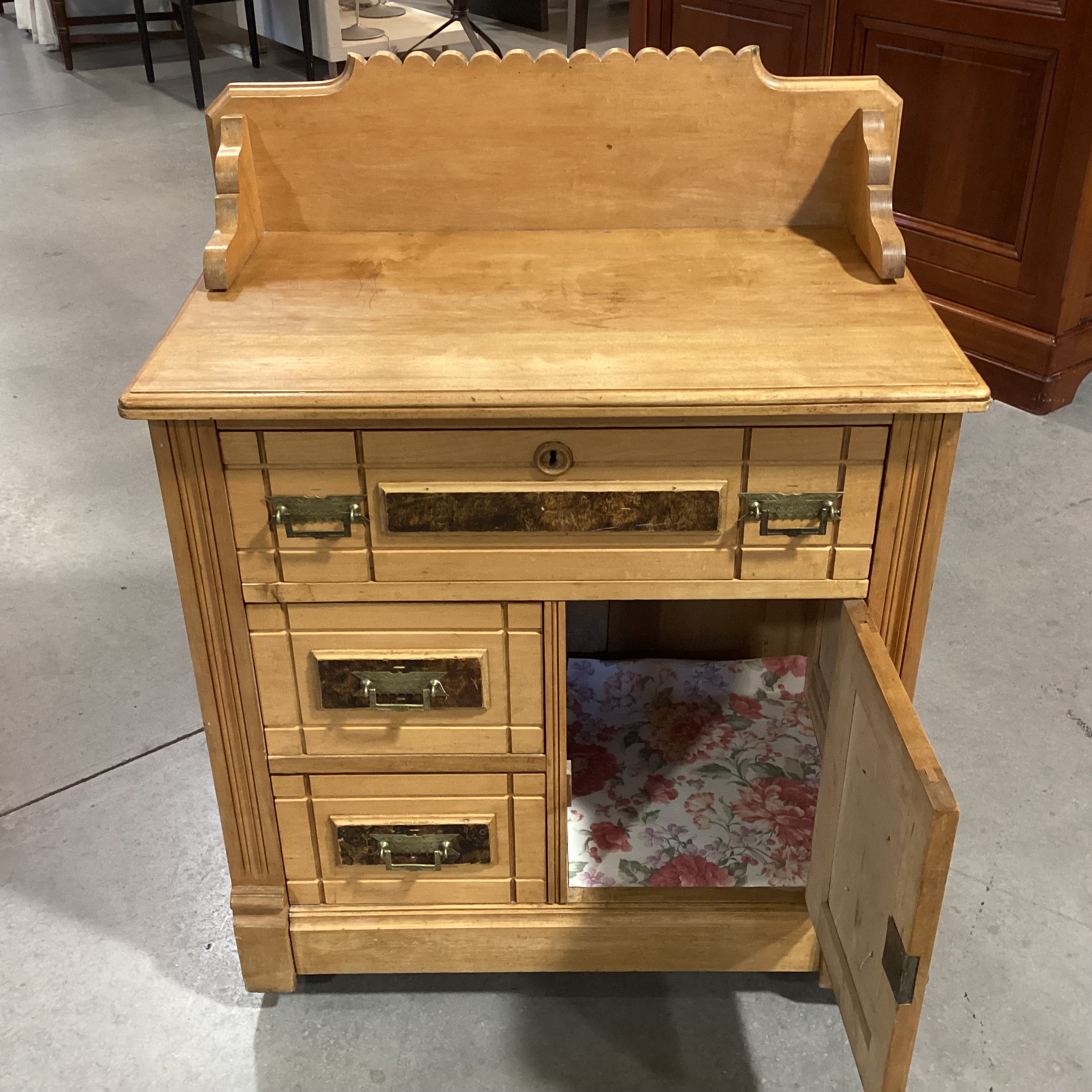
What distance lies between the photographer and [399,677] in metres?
1.33

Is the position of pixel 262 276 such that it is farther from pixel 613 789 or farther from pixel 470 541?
pixel 613 789

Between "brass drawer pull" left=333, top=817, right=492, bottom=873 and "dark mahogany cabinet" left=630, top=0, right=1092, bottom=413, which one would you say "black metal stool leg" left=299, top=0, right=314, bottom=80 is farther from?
"brass drawer pull" left=333, top=817, right=492, bottom=873

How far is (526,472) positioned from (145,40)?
5.71m

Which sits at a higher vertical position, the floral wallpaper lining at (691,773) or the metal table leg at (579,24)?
the metal table leg at (579,24)

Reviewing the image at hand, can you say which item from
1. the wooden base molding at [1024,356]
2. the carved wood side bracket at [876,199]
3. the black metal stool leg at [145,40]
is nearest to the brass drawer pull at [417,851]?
the carved wood side bracket at [876,199]

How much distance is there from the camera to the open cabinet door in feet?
3.41

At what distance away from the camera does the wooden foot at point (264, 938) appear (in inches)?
58.4

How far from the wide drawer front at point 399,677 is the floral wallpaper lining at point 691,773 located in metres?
0.35

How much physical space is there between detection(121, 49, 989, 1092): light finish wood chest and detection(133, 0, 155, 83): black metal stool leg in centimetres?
523

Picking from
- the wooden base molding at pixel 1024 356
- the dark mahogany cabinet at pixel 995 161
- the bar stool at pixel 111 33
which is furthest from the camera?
the bar stool at pixel 111 33

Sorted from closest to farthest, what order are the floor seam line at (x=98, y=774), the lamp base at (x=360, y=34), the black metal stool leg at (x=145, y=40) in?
the floor seam line at (x=98, y=774)
the lamp base at (x=360, y=34)
the black metal stool leg at (x=145, y=40)

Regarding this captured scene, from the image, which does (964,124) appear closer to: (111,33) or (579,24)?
(579,24)

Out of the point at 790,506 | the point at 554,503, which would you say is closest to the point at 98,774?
the point at 554,503

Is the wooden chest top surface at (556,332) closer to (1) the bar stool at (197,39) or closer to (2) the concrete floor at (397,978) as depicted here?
(2) the concrete floor at (397,978)
